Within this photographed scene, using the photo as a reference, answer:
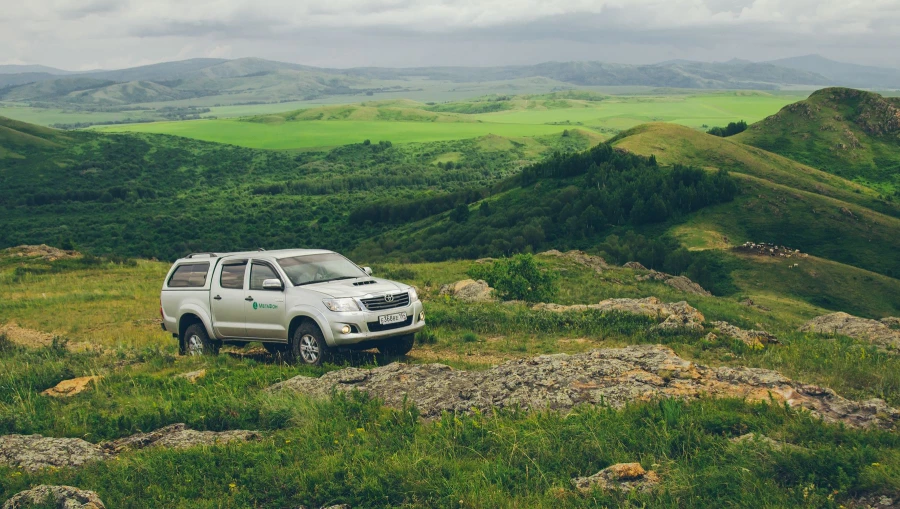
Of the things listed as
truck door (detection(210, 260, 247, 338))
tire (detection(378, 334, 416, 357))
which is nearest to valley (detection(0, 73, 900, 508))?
tire (detection(378, 334, 416, 357))

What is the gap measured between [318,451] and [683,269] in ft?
193

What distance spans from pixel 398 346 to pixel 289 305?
2498 mm

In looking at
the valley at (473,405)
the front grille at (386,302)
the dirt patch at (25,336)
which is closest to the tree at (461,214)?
the valley at (473,405)

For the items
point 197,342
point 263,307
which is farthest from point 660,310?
point 197,342

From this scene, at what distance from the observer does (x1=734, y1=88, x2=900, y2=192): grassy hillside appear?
112000mm

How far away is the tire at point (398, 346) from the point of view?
14.6 m

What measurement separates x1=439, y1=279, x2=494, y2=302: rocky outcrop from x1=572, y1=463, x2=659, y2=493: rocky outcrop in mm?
18656

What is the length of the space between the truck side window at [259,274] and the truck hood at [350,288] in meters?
1.02

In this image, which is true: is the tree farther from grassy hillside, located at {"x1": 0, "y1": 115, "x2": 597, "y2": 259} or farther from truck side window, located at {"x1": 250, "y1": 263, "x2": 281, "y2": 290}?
truck side window, located at {"x1": 250, "y1": 263, "x2": 281, "y2": 290}

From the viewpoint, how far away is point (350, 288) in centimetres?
1382

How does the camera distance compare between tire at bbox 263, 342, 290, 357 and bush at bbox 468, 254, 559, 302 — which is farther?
bush at bbox 468, 254, 559, 302

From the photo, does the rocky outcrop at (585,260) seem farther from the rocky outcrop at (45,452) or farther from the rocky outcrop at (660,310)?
the rocky outcrop at (45,452)

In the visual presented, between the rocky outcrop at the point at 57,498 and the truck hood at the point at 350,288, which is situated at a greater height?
the truck hood at the point at 350,288

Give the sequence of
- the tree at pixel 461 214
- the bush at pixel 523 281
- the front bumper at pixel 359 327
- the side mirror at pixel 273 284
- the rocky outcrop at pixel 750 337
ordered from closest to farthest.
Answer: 1. the front bumper at pixel 359 327
2. the side mirror at pixel 273 284
3. the rocky outcrop at pixel 750 337
4. the bush at pixel 523 281
5. the tree at pixel 461 214
